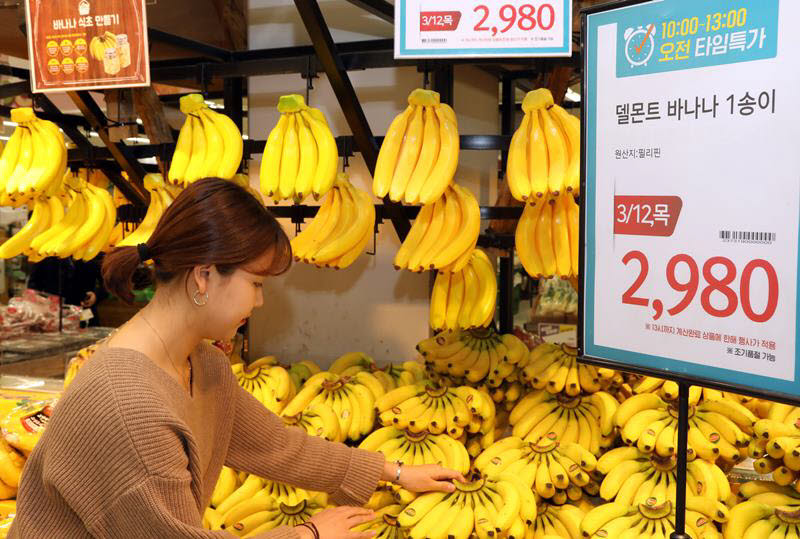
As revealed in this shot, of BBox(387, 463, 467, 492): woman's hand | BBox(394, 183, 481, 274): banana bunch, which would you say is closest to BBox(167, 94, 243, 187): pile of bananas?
BBox(394, 183, 481, 274): banana bunch

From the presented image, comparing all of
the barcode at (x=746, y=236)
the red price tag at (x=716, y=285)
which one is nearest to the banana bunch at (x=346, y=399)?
the red price tag at (x=716, y=285)

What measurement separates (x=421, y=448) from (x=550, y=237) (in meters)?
0.73

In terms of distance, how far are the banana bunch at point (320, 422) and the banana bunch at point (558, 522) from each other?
68 cm

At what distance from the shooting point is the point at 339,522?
173cm

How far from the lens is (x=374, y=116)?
3.06m

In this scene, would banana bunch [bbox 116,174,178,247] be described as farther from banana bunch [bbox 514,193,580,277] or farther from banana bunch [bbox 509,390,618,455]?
banana bunch [bbox 509,390,618,455]

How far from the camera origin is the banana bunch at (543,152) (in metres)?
2.07

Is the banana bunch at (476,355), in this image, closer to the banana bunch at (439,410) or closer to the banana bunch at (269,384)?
the banana bunch at (439,410)

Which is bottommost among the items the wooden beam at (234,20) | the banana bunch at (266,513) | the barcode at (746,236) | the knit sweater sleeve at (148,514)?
the banana bunch at (266,513)

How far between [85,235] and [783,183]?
8.23 feet

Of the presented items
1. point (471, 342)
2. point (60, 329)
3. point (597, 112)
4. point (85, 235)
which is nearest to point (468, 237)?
point (471, 342)

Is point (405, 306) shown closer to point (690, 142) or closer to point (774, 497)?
point (774, 497)

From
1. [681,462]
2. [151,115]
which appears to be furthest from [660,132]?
[151,115]

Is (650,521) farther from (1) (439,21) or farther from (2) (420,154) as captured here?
(1) (439,21)
